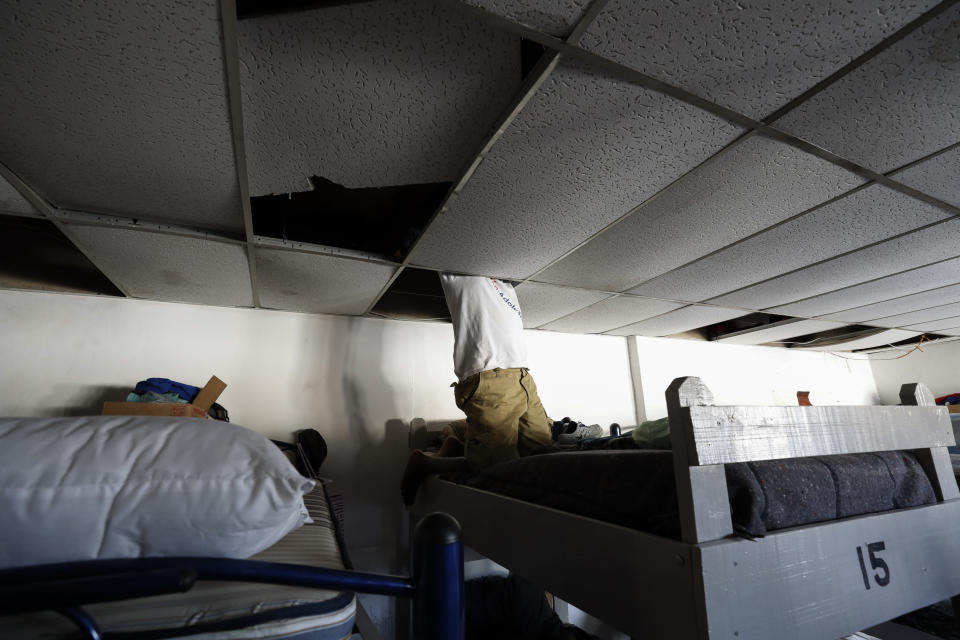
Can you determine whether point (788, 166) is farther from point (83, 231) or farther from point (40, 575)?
point (83, 231)

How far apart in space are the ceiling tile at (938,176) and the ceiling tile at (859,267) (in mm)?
362

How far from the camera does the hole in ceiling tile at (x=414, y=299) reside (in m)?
2.37

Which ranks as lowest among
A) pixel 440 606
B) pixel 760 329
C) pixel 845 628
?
pixel 845 628

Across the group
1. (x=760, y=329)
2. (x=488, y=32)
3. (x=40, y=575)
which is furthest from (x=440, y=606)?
(x=760, y=329)

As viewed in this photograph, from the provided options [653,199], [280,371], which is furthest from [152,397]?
[653,199]

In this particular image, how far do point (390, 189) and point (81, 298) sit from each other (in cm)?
192

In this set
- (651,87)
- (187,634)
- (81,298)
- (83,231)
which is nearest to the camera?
(187,634)

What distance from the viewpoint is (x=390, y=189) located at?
1.66 meters

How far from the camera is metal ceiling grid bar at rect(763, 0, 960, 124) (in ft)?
2.90

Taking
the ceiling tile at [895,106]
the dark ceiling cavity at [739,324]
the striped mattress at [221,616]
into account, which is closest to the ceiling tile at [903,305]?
the dark ceiling cavity at [739,324]

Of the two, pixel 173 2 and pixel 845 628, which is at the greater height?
pixel 173 2

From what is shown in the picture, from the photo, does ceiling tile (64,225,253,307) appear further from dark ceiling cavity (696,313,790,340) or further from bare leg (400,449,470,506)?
dark ceiling cavity (696,313,790,340)

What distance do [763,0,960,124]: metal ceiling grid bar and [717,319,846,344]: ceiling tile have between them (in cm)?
277

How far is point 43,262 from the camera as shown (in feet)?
6.88
